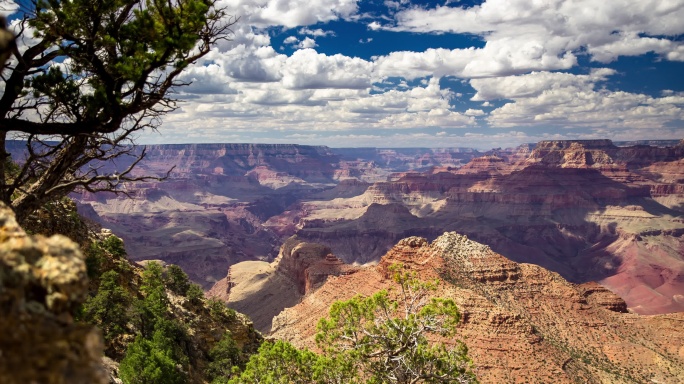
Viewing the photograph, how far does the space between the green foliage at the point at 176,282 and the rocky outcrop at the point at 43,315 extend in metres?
45.0

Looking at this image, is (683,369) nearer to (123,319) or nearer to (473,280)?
(473,280)

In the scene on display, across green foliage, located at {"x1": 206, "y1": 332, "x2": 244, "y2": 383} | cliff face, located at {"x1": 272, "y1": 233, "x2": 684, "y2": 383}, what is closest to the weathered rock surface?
cliff face, located at {"x1": 272, "y1": 233, "x2": 684, "y2": 383}

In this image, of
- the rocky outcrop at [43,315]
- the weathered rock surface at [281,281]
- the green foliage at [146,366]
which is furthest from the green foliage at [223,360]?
the weathered rock surface at [281,281]

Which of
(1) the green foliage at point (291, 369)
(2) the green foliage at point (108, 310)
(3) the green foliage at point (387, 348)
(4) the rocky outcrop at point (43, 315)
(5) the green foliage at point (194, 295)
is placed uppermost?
(4) the rocky outcrop at point (43, 315)

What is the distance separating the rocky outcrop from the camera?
511cm

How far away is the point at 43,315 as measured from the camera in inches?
221

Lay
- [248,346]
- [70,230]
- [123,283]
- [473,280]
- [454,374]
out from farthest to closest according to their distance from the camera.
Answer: [473,280] → [248,346] → [123,283] → [70,230] → [454,374]

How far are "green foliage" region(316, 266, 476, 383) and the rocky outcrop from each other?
11.9m

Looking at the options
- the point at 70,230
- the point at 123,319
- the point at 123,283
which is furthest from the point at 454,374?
the point at 123,283

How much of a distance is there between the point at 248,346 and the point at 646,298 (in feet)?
547

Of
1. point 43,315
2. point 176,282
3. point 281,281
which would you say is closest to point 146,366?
point 43,315

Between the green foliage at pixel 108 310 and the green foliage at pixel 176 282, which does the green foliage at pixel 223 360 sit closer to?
the green foliage at pixel 108 310

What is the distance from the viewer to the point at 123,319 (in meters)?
30.7

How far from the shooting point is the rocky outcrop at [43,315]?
5109 millimetres
